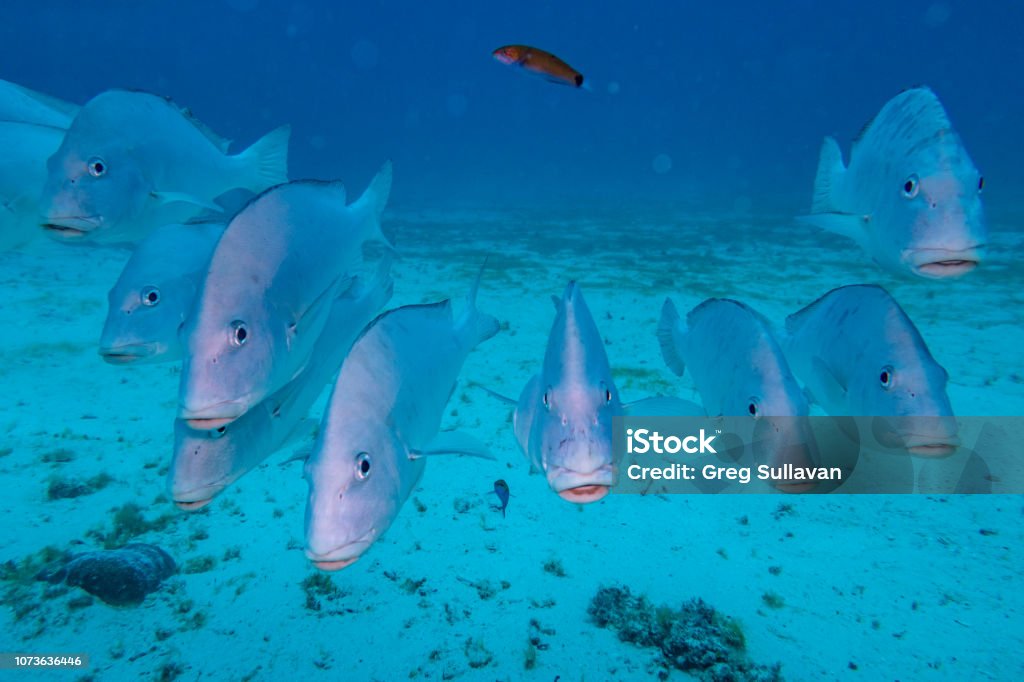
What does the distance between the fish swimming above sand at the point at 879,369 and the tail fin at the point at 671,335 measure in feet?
3.05

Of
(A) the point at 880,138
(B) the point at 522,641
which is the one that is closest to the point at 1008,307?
(A) the point at 880,138

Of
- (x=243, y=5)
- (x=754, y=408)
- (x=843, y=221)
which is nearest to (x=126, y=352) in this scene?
(x=754, y=408)

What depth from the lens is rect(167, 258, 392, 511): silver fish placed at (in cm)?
256

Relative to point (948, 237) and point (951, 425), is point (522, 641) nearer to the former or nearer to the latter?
point (951, 425)

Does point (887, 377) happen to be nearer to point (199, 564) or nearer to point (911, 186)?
point (911, 186)

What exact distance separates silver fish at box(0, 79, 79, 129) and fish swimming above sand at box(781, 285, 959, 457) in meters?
5.42

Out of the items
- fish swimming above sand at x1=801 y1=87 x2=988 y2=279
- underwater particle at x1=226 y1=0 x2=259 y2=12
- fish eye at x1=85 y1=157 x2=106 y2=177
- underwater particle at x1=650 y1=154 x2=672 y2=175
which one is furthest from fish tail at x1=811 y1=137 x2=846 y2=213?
underwater particle at x1=226 y1=0 x2=259 y2=12

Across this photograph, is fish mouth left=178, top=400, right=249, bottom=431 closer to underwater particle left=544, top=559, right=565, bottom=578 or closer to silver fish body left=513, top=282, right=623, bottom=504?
silver fish body left=513, top=282, right=623, bottom=504

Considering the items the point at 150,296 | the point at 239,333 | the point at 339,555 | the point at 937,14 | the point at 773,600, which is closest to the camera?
the point at 339,555

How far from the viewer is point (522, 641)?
11.4 feet

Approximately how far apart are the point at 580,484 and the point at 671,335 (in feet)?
7.02

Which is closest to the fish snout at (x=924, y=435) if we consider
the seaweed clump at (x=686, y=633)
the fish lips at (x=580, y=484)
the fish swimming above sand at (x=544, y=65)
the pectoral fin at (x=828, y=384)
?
the pectoral fin at (x=828, y=384)

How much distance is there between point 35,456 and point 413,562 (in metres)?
4.32

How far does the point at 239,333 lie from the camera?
7.55 ft
